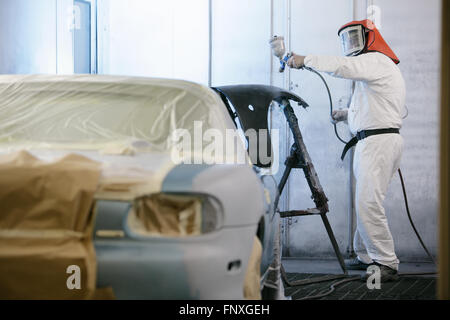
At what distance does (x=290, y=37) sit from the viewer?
6344 mm

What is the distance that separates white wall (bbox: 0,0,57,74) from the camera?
19.3 ft

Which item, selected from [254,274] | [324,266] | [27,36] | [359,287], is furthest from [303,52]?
[254,274]

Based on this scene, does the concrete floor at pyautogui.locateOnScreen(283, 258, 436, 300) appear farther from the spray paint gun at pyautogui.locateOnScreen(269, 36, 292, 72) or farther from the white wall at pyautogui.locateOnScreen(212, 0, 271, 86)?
the white wall at pyautogui.locateOnScreen(212, 0, 271, 86)

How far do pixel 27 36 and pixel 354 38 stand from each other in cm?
343

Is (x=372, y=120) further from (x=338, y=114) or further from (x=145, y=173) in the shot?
(x=145, y=173)

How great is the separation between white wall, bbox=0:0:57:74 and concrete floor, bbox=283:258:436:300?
11.4 ft

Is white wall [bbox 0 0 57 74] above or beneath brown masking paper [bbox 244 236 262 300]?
above

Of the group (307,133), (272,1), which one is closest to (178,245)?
(307,133)

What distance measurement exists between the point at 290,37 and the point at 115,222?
4.60 metres

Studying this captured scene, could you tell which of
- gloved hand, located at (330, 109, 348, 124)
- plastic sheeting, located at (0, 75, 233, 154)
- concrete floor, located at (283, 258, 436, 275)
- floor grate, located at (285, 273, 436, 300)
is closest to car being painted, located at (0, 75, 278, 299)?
plastic sheeting, located at (0, 75, 233, 154)

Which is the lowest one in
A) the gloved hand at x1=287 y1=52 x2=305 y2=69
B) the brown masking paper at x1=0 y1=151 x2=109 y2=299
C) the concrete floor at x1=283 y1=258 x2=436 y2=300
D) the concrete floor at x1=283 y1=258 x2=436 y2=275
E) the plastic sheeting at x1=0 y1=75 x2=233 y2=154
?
the concrete floor at x1=283 y1=258 x2=436 y2=275

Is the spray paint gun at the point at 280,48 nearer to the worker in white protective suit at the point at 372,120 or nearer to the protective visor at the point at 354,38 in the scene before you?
the worker in white protective suit at the point at 372,120

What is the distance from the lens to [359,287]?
478cm
